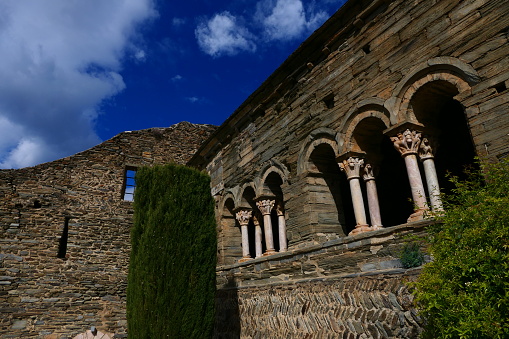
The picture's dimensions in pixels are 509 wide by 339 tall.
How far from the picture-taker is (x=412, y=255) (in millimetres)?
4707

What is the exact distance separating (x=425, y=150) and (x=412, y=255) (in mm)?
1535

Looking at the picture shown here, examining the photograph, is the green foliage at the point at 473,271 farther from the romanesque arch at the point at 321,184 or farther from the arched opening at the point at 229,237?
the arched opening at the point at 229,237

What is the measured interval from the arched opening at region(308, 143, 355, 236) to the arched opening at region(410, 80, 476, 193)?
184 centimetres

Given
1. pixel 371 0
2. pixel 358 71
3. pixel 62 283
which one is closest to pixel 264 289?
pixel 358 71

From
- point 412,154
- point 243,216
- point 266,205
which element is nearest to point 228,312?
point 243,216

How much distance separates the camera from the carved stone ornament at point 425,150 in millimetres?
5342

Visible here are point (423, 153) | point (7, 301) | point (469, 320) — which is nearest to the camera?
point (469, 320)

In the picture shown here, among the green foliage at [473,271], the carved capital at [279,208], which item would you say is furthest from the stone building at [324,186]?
the green foliage at [473,271]

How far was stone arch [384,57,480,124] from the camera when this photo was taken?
470 centimetres

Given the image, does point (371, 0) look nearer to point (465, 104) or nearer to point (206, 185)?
point (465, 104)

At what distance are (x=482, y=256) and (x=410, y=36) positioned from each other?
12.6 feet

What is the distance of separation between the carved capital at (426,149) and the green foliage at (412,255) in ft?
4.24

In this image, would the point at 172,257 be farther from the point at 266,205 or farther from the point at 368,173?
the point at 368,173

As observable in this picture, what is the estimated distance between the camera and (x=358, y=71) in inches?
249
